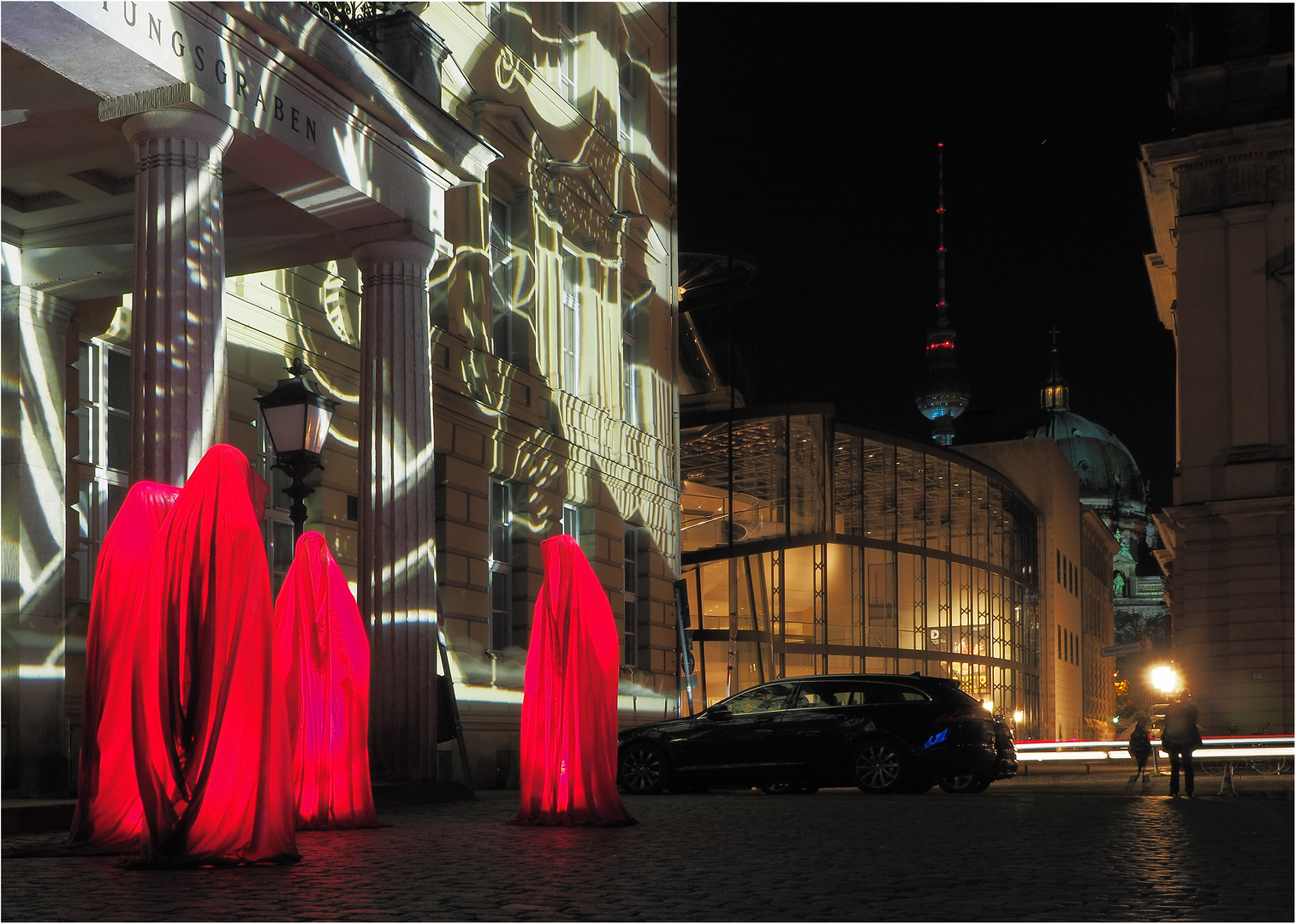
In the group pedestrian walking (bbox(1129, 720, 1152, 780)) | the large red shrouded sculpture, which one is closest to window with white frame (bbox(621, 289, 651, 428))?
pedestrian walking (bbox(1129, 720, 1152, 780))

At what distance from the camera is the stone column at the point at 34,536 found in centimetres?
1388

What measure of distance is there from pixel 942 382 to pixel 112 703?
166 metres

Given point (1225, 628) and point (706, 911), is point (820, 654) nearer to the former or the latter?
point (1225, 628)

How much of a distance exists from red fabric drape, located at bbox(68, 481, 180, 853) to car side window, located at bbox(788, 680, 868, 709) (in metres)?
10.9

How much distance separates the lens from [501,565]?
22203mm

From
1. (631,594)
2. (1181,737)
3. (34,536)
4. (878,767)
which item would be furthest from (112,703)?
(631,594)

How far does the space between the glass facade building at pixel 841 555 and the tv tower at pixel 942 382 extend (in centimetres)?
10165

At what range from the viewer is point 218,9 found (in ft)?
39.3

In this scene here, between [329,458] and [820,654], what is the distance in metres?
33.6

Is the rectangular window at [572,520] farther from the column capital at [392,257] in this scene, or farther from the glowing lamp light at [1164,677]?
the glowing lamp light at [1164,677]

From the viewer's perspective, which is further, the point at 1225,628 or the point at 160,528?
the point at 1225,628

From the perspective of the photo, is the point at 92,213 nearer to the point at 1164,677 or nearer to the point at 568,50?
the point at 568,50

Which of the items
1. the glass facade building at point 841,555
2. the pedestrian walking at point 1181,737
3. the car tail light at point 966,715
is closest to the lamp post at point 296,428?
the car tail light at point 966,715

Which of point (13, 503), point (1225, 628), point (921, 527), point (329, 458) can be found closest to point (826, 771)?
point (329, 458)
